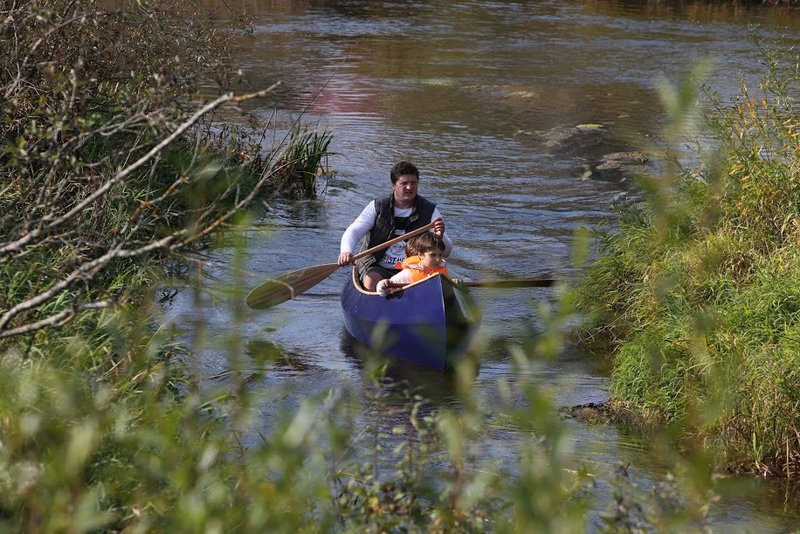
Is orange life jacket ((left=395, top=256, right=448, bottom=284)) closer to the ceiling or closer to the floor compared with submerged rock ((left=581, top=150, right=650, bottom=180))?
closer to the ceiling

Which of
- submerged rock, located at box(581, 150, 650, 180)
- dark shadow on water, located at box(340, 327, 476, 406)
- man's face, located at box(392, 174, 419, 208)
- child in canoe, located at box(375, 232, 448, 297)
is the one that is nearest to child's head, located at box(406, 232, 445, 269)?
child in canoe, located at box(375, 232, 448, 297)

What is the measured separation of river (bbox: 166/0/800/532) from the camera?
6750 mm

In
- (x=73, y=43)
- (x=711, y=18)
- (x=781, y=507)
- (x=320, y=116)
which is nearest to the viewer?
(x=781, y=507)

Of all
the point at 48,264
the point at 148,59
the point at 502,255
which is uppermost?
the point at 148,59

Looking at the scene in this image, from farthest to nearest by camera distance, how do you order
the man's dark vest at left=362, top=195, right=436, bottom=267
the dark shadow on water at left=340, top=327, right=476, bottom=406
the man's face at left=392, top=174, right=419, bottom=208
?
the man's dark vest at left=362, top=195, right=436, bottom=267, the man's face at left=392, top=174, right=419, bottom=208, the dark shadow on water at left=340, top=327, right=476, bottom=406

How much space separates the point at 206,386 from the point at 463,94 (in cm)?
1292

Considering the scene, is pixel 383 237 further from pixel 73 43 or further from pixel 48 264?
pixel 48 264

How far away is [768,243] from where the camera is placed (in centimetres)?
715

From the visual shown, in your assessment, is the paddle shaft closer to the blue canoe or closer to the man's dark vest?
the man's dark vest

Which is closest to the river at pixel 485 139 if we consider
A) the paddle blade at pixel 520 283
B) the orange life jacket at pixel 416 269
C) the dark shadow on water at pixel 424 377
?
the dark shadow on water at pixel 424 377

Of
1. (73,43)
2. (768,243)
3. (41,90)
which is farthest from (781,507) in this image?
(73,43)

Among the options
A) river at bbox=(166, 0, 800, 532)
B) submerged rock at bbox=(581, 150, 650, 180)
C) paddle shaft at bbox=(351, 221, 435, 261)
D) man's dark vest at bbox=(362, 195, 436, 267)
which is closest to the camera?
river at bbox=(166, 0, 800, 532)

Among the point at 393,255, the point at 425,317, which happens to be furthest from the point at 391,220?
the point at 425,317

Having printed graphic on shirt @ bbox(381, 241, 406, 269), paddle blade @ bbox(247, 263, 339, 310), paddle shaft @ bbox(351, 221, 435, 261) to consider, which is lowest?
paddle blade @ bbox(247, 263, 339, 310)
